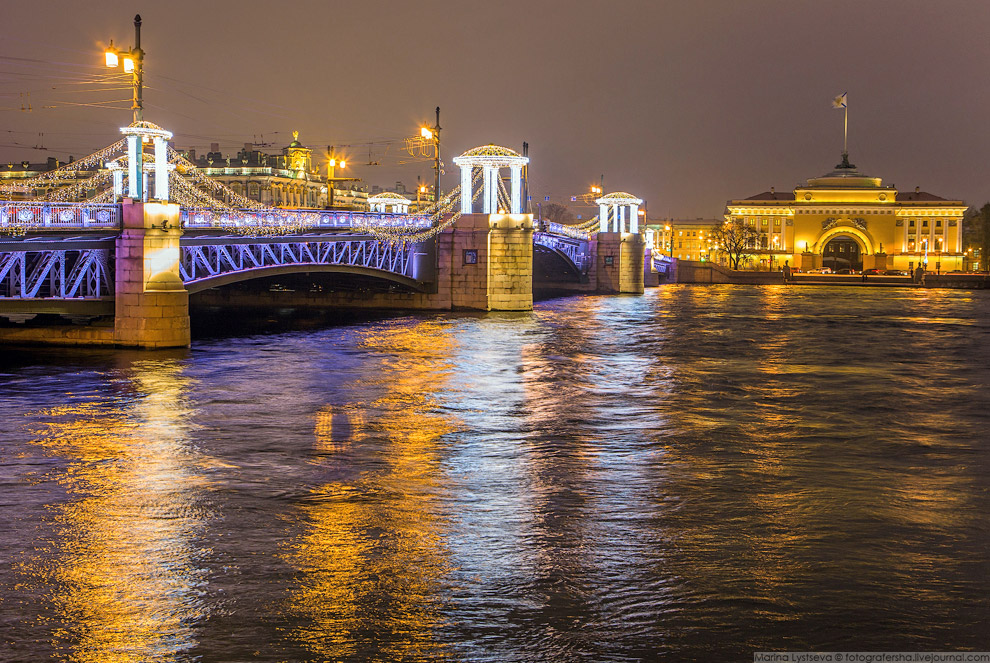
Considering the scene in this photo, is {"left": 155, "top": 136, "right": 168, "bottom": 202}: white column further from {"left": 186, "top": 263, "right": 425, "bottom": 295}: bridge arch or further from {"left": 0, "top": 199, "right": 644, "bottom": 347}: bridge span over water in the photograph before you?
{"left": 186, "top": 263, "right": 425, "bottom": 295}: bridge arch

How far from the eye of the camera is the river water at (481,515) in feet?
28.5

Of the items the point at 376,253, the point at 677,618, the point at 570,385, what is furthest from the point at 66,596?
the point at 376,253

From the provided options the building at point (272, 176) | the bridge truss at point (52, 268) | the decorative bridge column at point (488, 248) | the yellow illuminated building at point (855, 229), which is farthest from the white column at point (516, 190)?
the yellow illuminated building at point (855, 229)

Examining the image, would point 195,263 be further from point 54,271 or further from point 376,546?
point 376,546

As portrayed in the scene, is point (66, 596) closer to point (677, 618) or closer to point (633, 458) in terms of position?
point (677, 618)

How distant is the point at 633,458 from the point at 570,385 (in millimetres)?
9381

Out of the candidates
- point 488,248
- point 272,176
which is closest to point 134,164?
point 488,248

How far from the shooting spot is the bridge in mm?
28719

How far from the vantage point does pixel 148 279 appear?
29.0 metres

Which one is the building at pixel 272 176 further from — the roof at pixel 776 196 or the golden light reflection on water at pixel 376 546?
the golden light reflection on water at pixel 376 546

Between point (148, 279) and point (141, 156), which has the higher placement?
point (141, 156)

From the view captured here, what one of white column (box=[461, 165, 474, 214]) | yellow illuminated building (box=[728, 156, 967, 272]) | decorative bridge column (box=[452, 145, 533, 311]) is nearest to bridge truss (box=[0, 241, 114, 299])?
decorative bridge column (box=[452, 145, 533, 311])

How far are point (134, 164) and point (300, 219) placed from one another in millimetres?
10241

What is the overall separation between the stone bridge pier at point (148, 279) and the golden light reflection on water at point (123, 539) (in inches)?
392
